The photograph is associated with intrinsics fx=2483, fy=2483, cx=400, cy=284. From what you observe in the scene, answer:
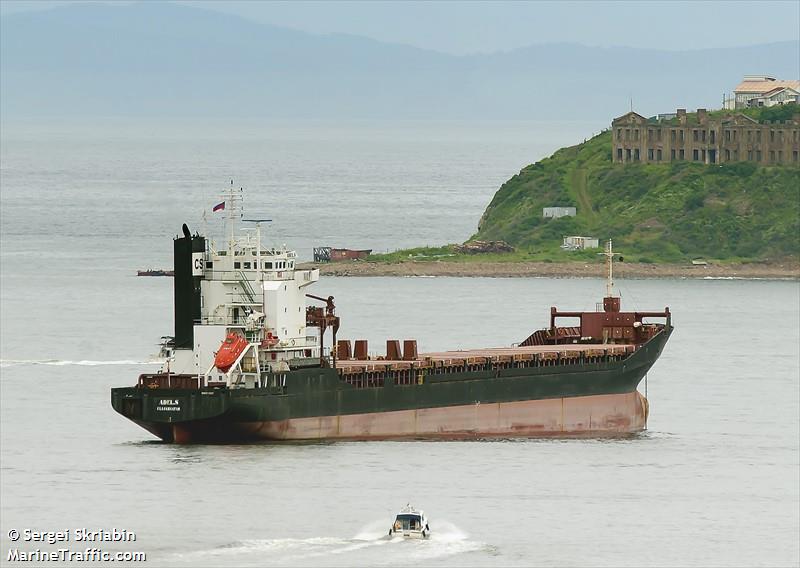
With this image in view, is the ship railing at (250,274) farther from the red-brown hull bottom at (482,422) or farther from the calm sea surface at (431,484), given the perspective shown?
the calm sea surface at (431,484)

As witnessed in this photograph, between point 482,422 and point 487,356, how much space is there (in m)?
2.91

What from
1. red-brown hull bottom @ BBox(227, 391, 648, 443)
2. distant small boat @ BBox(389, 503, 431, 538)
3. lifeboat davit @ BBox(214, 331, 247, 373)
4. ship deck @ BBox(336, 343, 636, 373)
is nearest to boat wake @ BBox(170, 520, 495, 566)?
distant small boat @ BBox(389, 503, 431, 538)

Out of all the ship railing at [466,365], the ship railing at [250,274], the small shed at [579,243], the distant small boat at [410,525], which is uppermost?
the small shed at [579,243]

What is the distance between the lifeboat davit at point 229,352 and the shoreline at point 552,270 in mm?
100789

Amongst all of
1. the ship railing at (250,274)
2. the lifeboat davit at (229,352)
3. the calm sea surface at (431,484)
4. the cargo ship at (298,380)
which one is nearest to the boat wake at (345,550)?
the calm sea surface at (431,484)

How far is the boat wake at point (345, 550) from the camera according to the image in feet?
174

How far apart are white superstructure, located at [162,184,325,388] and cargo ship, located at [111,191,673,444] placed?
3cm

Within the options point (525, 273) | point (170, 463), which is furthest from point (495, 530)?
point (525, 273)

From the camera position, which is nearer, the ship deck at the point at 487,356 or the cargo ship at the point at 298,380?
the cargo ship at the point at 298,380

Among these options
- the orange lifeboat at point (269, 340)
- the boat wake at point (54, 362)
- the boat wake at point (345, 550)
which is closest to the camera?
the boat wake at point (345, 550)

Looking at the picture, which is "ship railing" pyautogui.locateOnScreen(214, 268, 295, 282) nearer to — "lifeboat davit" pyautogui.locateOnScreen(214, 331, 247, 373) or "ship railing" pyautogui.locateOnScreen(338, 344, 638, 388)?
"lifeboat davit" pyautogui.locateOnScreen(214, 331, 247, 373)

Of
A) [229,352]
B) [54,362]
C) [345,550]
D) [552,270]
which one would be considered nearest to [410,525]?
[345,550]

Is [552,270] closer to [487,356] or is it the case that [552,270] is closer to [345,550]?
[487,356]

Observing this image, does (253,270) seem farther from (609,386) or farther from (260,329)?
(609,386)
